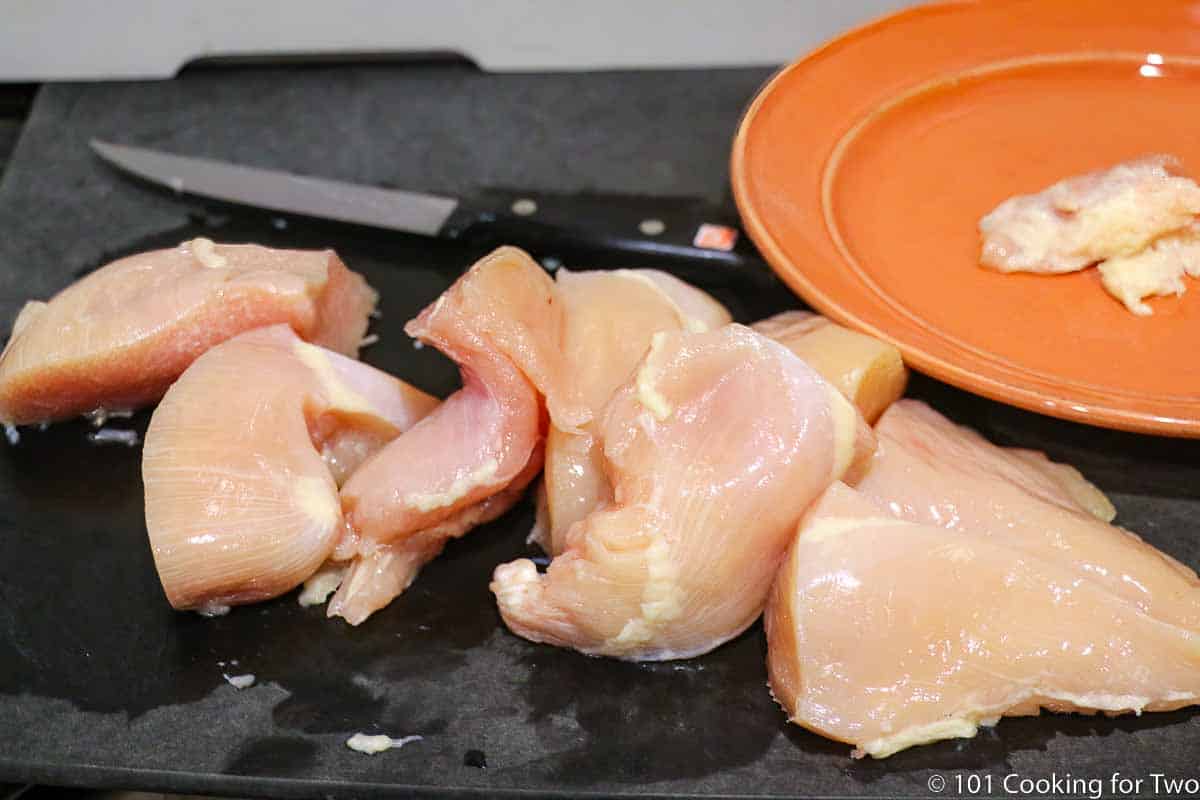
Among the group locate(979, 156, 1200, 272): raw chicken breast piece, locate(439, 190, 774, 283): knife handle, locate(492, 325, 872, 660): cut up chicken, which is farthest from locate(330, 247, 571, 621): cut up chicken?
Answer: locate(979, 156, 1200, 272): raw chicken breast piece

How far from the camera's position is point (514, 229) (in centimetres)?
221

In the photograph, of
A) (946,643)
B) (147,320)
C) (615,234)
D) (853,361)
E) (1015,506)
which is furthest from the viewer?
(615,234)

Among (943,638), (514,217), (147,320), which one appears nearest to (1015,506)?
(943,638)

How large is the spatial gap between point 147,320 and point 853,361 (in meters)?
1.08

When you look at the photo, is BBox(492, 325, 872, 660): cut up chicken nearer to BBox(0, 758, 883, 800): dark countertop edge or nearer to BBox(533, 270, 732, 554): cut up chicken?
BBox(533, 270, 732, 554): cut up chicken

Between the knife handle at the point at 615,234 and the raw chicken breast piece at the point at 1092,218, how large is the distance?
0.40 metres

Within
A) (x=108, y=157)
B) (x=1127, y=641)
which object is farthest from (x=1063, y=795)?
(x=108, y=157)

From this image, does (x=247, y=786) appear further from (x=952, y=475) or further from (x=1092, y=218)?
(x=1092, y=218)

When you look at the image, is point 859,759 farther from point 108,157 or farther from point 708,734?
point 108,157

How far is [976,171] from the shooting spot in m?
2.23

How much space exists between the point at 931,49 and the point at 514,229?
2.88 ft

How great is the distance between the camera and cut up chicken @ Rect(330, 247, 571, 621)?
1770mm

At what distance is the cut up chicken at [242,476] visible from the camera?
169cm

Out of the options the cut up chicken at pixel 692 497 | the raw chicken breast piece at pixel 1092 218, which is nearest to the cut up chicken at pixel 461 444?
the cut up chicken at pixel 692 497
